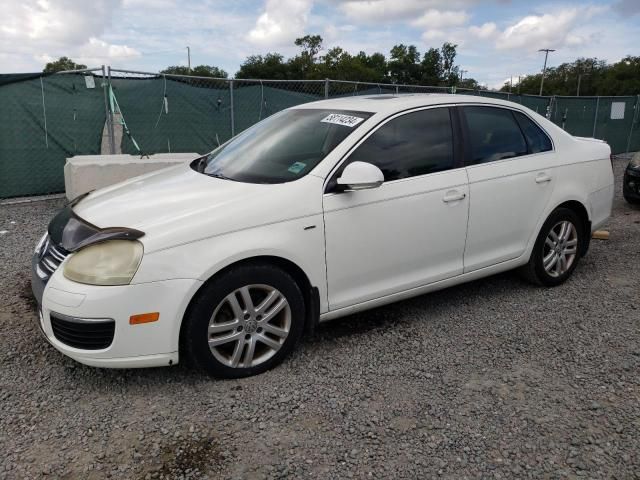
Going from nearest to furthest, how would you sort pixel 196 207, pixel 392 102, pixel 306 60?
1. pixel 196 207
2. pixel 392 102
3. pixel 306 60

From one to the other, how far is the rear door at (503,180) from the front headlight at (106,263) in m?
2.30

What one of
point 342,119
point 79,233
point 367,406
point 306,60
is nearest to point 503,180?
point 342,119

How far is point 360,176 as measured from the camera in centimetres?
306

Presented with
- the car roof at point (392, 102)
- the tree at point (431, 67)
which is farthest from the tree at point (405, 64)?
the car roof at point (392, 102)

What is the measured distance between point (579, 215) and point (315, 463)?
133 inches

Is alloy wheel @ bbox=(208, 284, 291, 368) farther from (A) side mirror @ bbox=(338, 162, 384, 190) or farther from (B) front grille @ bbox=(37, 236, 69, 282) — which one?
(B) front grille @ bbox=(37, 236, 69, 282)

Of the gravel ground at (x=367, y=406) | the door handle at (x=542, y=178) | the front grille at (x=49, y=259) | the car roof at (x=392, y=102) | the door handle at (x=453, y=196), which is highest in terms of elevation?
the car roof at (x=392, y=102)

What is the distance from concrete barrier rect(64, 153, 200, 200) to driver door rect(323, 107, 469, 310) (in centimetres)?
438

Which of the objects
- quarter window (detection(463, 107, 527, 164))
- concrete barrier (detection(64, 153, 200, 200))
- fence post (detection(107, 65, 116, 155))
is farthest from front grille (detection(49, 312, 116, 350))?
fence post (detection(107, 65, 116, 155))

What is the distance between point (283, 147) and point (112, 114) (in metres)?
6.10

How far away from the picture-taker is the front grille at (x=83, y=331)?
2.62m

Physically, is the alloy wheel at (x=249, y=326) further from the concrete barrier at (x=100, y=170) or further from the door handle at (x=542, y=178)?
the concrete barrier at (x=100, y=170)

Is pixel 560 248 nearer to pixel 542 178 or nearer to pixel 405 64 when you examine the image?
pixel 542 178

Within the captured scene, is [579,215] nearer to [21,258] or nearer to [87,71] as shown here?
[21,258]
